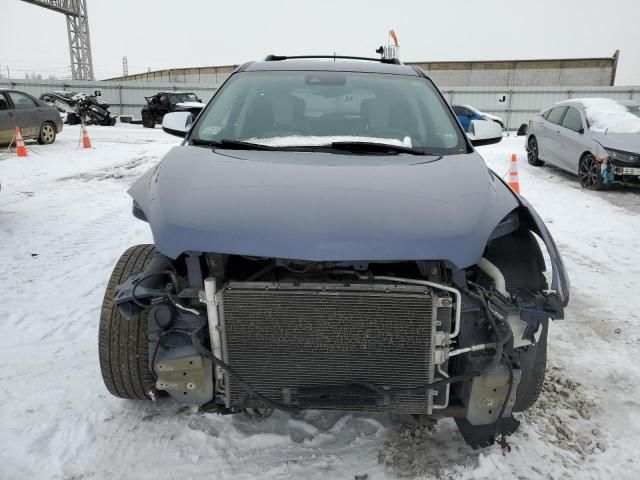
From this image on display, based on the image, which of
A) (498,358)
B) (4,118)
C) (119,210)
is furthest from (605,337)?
(4,118)

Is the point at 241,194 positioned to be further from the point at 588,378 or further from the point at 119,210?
the point at 119,210

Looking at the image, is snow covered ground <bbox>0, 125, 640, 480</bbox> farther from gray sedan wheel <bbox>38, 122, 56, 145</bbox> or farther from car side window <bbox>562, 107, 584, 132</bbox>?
gray sedan wheel <bbox>38, 122, 56, 145</bbox>

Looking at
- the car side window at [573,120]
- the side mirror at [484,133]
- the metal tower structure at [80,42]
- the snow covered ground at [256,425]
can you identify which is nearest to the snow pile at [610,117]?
the car side window at [573,120]

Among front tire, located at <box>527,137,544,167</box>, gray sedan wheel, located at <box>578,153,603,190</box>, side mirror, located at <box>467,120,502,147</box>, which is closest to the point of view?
side mirror, located at <box>467,120,502,147</box>

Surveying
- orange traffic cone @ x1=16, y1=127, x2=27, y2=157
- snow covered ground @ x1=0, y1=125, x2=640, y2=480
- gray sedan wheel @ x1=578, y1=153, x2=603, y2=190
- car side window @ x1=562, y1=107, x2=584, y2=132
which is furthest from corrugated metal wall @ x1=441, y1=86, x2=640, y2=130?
snow covered ground @ x1=0, y1=125, x2=640, y2=480

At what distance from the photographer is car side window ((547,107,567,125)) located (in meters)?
10.2

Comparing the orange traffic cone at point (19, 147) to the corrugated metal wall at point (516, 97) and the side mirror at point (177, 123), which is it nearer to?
the side mirror at point (177, 123)

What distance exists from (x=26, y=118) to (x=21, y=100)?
470 millimetres

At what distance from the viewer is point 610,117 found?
9.08 meters

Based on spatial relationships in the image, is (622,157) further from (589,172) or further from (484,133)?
(484,133)

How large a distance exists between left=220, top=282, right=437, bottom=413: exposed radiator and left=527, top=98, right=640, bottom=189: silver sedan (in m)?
7.91

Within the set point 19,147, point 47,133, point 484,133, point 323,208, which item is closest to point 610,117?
point 484,133

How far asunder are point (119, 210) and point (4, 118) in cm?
732

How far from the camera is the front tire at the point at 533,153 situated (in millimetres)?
11148
